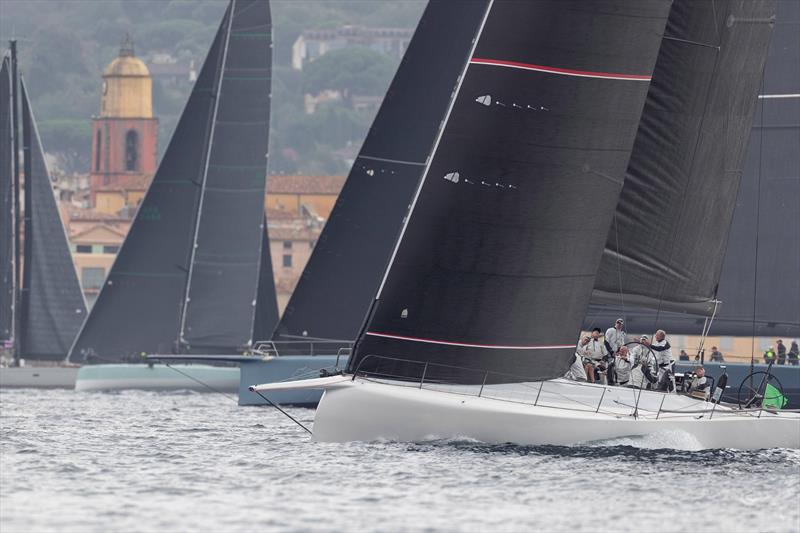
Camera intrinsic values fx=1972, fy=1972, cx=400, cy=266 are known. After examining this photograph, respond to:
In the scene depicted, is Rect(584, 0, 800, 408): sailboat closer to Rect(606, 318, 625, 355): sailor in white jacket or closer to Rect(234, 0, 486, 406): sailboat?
Rect(234, 0, 486, 406): sailboat

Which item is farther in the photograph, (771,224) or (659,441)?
(771,224)

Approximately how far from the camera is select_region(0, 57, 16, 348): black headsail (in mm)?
47781

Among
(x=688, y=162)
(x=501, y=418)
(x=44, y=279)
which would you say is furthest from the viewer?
(x=44, y=279)

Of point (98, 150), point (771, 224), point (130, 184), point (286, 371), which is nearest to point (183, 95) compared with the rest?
point (98, 150)

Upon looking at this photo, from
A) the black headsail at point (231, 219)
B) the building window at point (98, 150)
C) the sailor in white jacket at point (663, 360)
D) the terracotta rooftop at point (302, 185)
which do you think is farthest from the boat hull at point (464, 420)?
the building window at point (98, 150)

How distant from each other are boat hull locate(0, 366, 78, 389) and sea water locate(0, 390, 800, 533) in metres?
26.2

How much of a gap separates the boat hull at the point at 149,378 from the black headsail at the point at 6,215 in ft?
13.4

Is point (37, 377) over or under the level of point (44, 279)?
under

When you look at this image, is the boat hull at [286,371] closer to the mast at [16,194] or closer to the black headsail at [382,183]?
the black headsail at [382,183]

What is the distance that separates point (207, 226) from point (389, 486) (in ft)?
84.4

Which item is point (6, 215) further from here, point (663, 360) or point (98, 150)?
point (98, 150)

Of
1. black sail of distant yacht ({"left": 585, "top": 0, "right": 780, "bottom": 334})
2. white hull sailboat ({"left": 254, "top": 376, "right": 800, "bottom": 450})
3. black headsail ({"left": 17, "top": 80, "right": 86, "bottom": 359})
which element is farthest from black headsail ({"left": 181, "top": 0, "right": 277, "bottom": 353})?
white hull sailboat ({"left": 254, "top": 376, "right": 800, "bottom": 450})

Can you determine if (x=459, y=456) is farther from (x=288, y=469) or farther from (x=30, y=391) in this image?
(x=30, y=391)

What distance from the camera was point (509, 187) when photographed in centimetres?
2016
